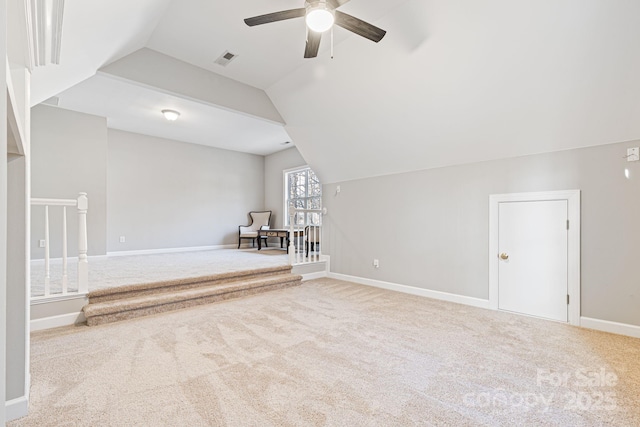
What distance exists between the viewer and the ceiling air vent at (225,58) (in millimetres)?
3674

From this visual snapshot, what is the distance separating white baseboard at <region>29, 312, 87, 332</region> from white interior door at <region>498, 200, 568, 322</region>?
460 cm

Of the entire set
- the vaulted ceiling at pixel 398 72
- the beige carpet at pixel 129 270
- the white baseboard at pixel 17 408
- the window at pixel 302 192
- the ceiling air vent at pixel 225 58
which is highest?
the ceiling air vent at pixel 225 58

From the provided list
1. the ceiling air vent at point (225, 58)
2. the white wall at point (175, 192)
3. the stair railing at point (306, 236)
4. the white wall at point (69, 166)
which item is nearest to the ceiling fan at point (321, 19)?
the ceiling air vent at point (225, 58)

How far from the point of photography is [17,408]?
1626 millimetres

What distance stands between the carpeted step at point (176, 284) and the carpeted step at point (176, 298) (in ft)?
0.12

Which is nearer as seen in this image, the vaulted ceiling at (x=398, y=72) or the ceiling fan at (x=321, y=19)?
the ceiling fan at (x=321, y=19)

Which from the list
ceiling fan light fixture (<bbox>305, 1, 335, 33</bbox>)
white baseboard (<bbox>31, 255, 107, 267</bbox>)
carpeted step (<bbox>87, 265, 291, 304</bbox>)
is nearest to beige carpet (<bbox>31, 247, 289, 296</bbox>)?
white baseboard (<bbox>31, 255, 107, 267</bbox>)

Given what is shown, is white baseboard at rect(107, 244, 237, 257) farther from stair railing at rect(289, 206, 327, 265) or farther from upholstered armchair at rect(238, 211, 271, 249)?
stair railing at rect(289, 206, 327, 265)

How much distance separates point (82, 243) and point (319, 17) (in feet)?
10.3

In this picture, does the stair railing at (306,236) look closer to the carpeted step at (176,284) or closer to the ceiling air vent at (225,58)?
the carpeted step at (176,284)

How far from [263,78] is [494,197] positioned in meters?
3.45

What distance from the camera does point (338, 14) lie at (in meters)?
2.36

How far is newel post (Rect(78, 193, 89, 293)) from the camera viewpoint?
3055 millimetres

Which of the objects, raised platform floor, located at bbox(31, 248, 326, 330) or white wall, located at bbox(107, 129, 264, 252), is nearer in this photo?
raised platform floor, located at bbox(31, 248, 326, 330)
